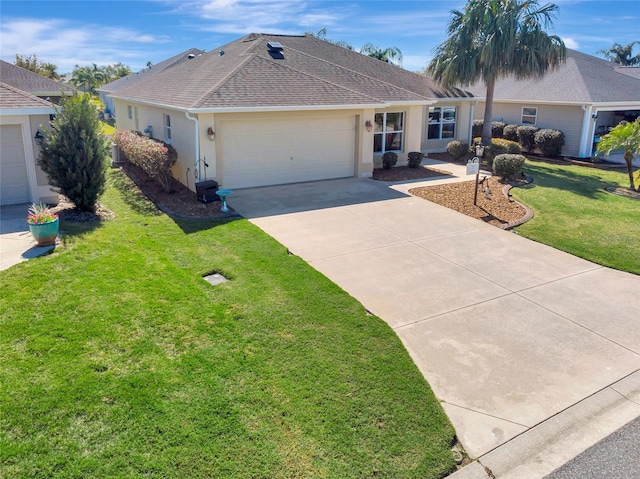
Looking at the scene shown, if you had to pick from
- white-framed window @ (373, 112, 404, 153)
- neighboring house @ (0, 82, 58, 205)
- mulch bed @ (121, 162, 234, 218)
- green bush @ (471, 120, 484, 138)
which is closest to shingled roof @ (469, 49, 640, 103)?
green bush @ (471, 120, 484, 138)

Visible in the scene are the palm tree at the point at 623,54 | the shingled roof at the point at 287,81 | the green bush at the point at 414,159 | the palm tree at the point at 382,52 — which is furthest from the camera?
the palm tree at the point at 623,54

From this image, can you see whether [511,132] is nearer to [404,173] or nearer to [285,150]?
[404,173]

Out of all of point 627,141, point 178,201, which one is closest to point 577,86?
point 627,141

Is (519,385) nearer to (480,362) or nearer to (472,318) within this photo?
(480,362)

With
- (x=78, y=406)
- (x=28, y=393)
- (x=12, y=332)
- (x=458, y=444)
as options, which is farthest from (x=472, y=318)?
(x=12, y=332)

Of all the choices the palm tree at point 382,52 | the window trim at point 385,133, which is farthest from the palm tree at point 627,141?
the palm tree at point 382,52

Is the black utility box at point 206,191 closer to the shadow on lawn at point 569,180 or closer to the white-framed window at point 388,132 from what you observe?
the white-framed window at point 388,132
